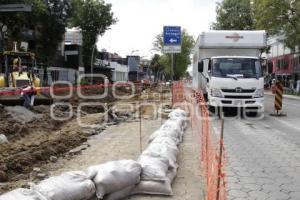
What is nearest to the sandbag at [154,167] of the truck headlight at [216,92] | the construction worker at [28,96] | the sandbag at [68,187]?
the sandbag at [68,187]

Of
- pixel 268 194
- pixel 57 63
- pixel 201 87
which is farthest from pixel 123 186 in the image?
pixel 57 63

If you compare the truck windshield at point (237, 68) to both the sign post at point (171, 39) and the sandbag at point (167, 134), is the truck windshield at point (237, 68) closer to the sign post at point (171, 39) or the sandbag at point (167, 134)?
the sign post at point (171, 39)

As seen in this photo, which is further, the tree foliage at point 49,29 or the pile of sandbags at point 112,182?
the tree foliage at point 49,29

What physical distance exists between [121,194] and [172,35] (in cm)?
1734

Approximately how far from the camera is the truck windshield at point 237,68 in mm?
18438

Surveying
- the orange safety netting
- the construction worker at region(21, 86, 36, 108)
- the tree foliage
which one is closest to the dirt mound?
the orange safety netting

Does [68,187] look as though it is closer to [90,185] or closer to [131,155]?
[90,185]

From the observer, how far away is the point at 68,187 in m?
5.95

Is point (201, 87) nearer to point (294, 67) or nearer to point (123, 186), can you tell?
point (123, 186)

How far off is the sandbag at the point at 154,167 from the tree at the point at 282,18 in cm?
4051

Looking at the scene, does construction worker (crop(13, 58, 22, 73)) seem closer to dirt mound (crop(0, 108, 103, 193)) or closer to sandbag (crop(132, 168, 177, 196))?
dirt mound (crop(0, 108, 103, 193))

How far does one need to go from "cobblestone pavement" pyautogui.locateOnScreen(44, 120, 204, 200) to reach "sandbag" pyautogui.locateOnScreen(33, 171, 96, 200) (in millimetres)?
853

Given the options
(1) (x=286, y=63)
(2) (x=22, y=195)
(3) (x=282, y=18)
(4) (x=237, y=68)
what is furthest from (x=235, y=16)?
(2) (x=22, y=195)

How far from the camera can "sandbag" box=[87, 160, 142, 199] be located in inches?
254
